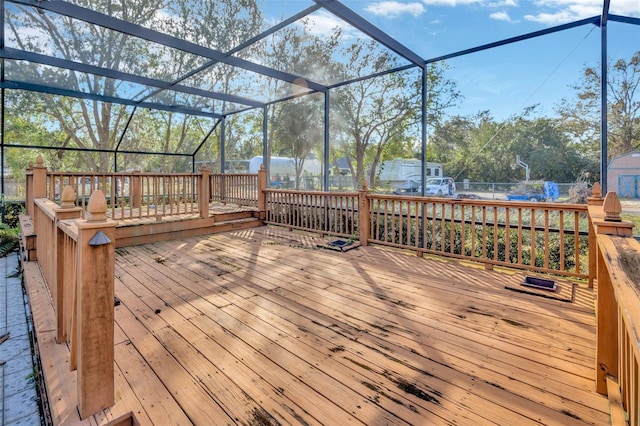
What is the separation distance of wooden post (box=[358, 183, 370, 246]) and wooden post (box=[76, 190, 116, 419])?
371 centimetres

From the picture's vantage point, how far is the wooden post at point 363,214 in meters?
4.77

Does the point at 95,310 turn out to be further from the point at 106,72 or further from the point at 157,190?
the point at 106,72

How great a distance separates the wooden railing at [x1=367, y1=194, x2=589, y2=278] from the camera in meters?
3.21

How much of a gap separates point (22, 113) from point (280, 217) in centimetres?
597

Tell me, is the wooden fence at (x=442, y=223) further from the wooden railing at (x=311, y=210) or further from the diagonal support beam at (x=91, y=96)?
the diagonal support beam at (x=91, y=96)

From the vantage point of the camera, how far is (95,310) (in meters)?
1.41

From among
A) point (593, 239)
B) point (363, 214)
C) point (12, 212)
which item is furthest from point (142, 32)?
point (12, 212)

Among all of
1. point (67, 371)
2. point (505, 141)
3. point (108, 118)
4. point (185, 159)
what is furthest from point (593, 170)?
point (108, 118)

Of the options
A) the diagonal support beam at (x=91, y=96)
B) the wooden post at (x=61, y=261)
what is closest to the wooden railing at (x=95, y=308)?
the wooden post at (x=61, y=261)

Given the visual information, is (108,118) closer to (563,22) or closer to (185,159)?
(185,159)

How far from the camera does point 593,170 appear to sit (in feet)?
12.5

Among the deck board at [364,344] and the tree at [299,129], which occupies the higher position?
the tree at [299,129]

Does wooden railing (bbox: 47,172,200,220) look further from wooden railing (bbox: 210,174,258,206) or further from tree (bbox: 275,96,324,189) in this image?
tree (bbox: 275,96,324,189)

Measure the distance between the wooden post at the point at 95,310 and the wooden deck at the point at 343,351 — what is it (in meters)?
0.11
